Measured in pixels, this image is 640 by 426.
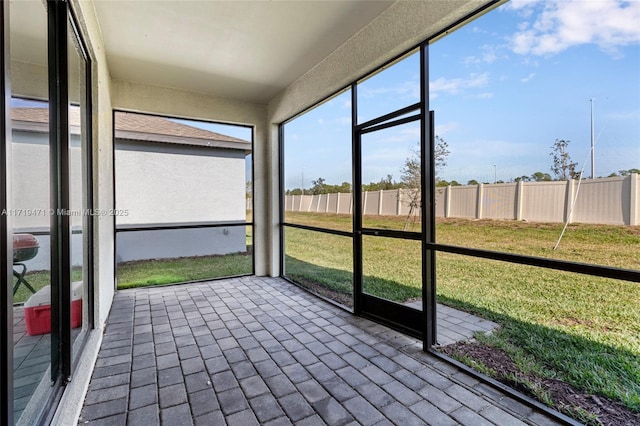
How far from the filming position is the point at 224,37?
3.22m

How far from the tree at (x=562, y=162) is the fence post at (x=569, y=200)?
47mm

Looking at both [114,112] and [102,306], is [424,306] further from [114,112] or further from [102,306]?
[114,112]

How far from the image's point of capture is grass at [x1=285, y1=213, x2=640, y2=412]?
2.12m

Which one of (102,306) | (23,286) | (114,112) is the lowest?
(102,306)

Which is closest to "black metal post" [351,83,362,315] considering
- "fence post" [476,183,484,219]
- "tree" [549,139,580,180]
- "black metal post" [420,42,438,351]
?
"black metal post" [420,42,438,351]

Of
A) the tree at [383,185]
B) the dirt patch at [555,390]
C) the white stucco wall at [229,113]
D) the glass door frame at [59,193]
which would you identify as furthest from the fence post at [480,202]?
the white stucco wall at [229,113]

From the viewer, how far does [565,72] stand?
89.4 inches

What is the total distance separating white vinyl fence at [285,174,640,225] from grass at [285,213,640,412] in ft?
0.26

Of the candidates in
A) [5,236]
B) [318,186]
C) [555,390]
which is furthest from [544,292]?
[5,236]

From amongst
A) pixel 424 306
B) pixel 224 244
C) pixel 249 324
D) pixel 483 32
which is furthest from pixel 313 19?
pixel 224 244

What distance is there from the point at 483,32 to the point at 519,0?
11.9 inches

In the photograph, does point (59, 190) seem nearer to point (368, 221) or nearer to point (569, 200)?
point (368, 221)

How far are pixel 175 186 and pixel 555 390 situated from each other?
5564 mm

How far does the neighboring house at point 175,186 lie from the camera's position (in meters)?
5.07
